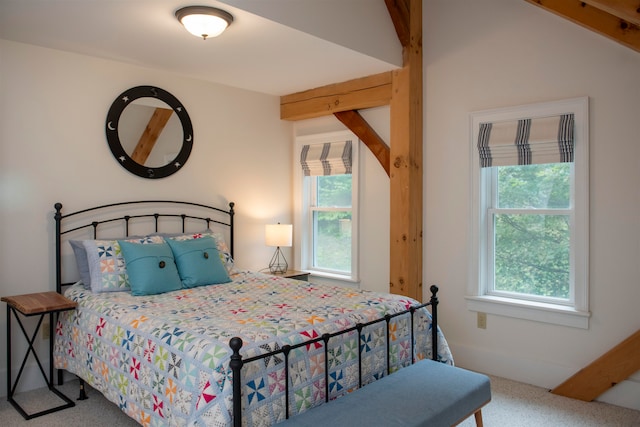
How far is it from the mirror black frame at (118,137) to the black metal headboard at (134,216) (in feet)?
0.84

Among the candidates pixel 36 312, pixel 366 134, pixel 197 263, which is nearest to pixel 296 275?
pixel 197 263

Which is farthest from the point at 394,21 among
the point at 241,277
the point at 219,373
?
the point at 219,373

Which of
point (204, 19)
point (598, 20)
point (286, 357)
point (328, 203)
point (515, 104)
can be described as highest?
point (598, 20)

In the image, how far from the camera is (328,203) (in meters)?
4.90

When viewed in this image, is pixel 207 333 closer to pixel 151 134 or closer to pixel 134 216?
pixel 134 216

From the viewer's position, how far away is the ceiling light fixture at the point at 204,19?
2.68 meters

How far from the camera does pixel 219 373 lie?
75.5 inches

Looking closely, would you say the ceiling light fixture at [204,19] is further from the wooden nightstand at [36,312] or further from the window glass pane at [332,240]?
the window glass pane at [332,240]

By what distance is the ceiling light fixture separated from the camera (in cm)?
268

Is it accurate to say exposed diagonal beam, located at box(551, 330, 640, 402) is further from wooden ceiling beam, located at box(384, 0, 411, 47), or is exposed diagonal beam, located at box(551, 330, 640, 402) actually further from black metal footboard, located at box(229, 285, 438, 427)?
wooden ceiling beam, located at box(384, 0, 411, 47)

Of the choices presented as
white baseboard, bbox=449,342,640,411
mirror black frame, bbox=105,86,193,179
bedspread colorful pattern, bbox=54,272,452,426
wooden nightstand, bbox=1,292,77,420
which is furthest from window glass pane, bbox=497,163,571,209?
wooden nightstand, bbox=1,292,77,420

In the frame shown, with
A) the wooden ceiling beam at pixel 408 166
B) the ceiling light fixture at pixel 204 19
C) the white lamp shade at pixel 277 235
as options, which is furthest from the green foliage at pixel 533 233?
the ceiling light fixture at pixel 204 19

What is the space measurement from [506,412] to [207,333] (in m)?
1.97

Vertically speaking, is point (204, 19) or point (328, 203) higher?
point (204, 19)
